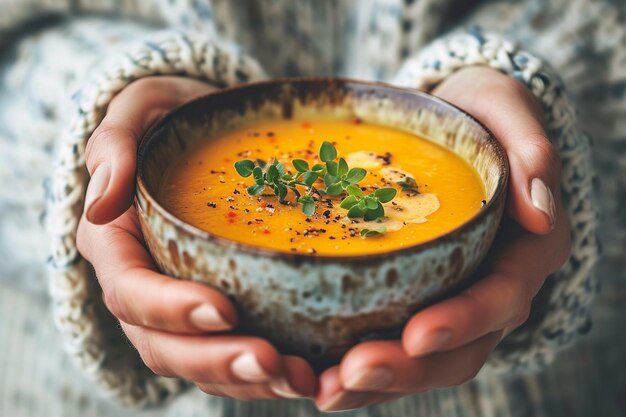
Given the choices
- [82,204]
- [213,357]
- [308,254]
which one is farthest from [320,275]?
[82,204]

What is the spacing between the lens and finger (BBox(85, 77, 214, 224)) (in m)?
0.60

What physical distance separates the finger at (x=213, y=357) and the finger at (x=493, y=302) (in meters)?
0.11

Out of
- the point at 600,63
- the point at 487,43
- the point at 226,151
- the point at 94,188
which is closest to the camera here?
the point at 94,188

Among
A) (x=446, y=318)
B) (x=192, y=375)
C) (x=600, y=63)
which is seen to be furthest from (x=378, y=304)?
(x=600, y=63)

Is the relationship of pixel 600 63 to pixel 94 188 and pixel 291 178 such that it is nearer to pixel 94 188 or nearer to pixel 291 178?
pixel 291 178

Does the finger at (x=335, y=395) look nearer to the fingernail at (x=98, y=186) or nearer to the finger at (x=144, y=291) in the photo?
the finger at (x=144, y=291)

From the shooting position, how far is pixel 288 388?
52 cm

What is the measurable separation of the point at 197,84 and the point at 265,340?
1.42 feet

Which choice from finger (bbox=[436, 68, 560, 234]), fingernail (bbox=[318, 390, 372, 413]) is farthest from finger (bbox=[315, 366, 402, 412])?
finger (bbox=[436, 68, 560, 234])

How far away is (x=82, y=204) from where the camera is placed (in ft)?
2.62

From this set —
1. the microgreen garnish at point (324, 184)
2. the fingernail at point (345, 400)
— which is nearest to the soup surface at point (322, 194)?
the microgreen garnish at point (324, 184)

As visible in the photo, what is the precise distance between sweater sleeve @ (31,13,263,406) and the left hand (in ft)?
1.09

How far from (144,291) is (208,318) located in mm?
80

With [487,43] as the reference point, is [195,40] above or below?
below
